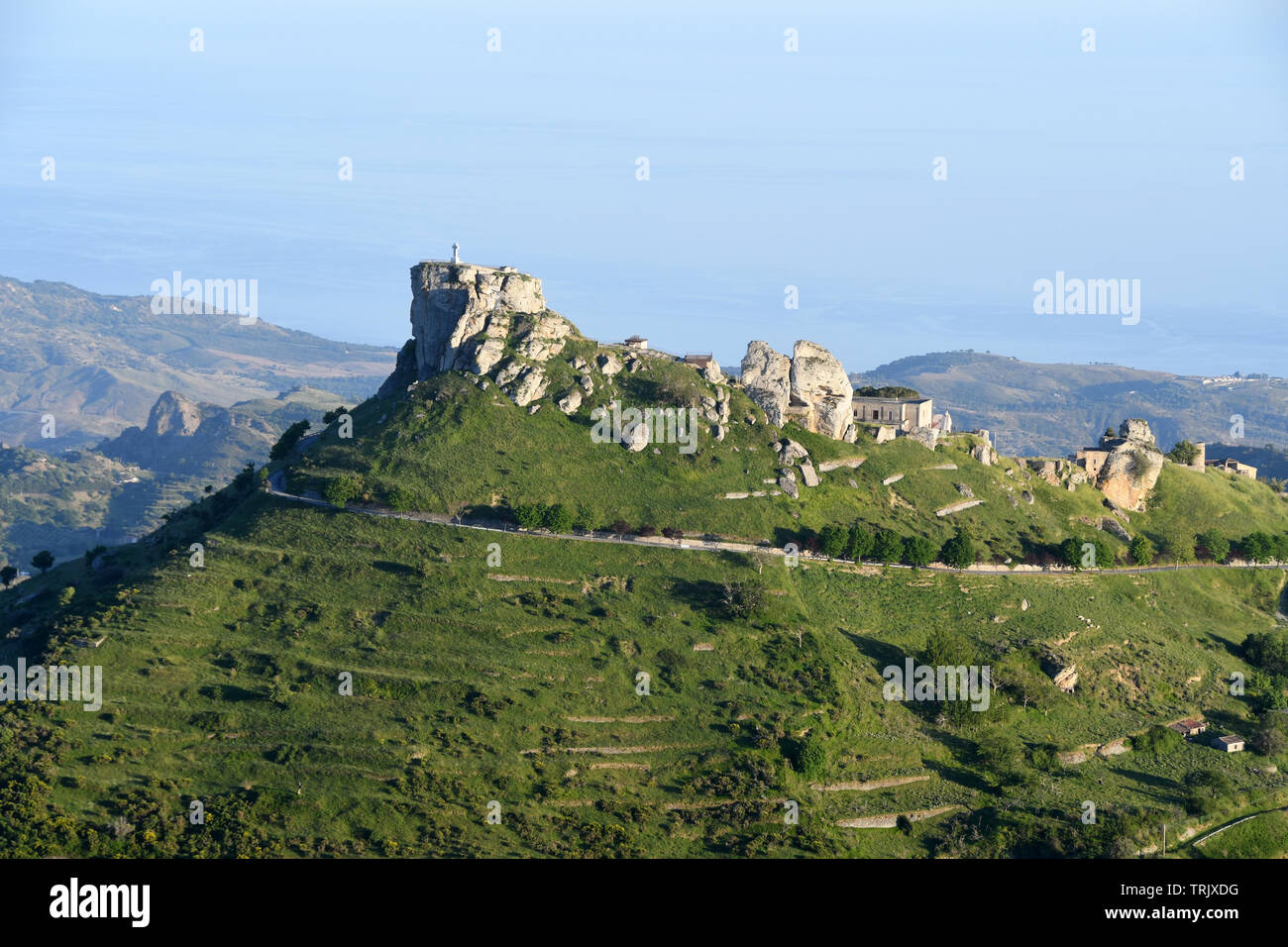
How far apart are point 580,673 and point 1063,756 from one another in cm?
4176

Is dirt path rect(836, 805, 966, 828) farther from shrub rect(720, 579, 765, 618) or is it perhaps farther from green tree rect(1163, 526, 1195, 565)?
green tree rect(1163, 526, 1195, 565)

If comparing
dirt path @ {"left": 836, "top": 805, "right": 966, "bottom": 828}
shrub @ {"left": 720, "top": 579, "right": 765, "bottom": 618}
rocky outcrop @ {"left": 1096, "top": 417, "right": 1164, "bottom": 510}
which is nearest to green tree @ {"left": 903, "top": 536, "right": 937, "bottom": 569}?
shrub @ {"left": 720, "top": 579, "right": 765, "bottom": 618}

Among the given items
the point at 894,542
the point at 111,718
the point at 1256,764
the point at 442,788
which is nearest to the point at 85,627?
the point at 111,718

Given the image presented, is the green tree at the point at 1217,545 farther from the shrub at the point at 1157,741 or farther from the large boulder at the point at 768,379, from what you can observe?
the large boulder at the point at 768,379

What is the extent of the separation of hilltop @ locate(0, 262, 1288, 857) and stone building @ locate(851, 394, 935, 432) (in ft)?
20.8

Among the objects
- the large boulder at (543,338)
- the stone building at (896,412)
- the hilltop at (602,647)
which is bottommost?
the hilltop at (602,647)

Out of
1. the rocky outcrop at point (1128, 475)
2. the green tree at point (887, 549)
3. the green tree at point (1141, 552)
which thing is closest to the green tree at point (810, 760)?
the green tree at point (887, 549)

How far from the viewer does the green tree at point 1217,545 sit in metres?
158

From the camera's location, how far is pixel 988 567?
145 m

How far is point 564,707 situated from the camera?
11388cm

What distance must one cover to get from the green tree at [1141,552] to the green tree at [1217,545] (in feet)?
30.6

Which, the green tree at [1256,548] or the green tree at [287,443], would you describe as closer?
the green tree at [287,443]

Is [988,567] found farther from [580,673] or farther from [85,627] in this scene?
[85,627]
